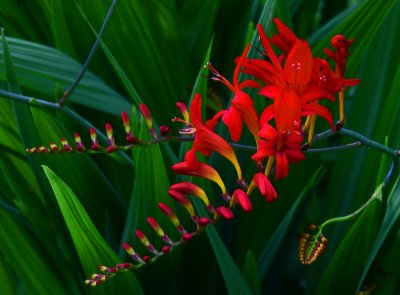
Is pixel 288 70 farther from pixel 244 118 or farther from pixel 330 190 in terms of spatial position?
pixel 330 190

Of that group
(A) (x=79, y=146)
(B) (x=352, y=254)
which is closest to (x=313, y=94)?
(A) (x=79, y=146)

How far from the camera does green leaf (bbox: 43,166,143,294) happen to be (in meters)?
0.89

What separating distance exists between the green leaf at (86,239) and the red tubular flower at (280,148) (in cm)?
28

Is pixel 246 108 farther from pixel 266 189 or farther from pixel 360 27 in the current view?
pixel 360 27

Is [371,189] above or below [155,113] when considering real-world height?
below

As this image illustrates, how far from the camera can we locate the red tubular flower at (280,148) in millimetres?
703

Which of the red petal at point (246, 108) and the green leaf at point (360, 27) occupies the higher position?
the green leaf at point (360, 27)

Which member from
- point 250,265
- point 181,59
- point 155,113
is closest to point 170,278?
point 250,265

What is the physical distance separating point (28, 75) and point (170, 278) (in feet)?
1.29

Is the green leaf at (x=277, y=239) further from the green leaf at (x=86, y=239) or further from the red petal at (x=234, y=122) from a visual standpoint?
the red petal at (x=234, y=122)

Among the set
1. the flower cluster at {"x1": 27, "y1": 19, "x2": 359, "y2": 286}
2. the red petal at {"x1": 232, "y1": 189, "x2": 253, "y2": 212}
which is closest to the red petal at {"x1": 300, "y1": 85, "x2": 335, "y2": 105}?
the flower cluster at {"x1": 27, "y1": 19, "x2": 359, "y2": 286}

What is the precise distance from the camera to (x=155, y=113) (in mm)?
1312

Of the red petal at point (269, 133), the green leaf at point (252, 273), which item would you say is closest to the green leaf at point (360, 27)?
the green leaf at point (252, 273)

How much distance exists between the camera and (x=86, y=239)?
0.93 m
